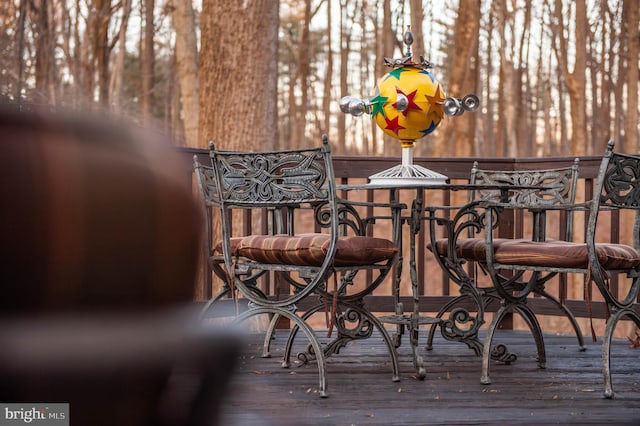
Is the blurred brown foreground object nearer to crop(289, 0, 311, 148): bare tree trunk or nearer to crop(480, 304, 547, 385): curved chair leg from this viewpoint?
crop(480, 304, 547, 385): curved chair leg

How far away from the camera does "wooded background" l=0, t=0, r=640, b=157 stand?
3502 mm

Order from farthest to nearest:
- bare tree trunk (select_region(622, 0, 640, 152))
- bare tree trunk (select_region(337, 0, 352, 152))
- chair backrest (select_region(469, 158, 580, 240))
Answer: bare tree trunk (select_region(337, 0, 352, 152)) < bare tree trunk (select_region(622, 0, 640, 152)) < chair backrest (select_region(469, 158, 580, 240))

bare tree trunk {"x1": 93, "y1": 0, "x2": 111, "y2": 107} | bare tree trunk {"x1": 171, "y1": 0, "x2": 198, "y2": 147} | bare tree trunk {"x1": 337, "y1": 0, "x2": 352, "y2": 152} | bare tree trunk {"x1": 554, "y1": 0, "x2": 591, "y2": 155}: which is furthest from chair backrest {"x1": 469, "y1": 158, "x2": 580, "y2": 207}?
bare tree trunk {"x1": 337, "y1": 0, "x2": 352, "y2": 152}

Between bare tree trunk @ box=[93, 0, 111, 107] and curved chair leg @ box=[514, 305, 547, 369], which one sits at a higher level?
bare tree trunk @ box=[93, 0, 111, 107]

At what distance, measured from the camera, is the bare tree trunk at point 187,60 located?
35.3ft

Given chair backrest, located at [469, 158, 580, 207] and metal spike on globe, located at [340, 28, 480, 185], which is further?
chair backrest, located at [469, 158, 580, 207]

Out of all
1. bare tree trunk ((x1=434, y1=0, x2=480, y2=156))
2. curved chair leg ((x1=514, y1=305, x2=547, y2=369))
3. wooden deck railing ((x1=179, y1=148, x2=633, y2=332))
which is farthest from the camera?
bare tree trunk ((x1=434, y1=0, x2=480, y2=156))

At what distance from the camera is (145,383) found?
0.28 m

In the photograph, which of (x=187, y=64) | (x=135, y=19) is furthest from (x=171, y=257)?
(x=135, y=19)

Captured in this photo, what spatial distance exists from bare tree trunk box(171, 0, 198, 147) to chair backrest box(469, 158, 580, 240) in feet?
23.0

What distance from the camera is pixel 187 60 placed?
36.4 feet

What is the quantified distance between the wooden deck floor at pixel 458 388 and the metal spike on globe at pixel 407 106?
83 cm

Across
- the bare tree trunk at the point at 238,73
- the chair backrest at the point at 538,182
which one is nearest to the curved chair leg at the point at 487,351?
the chair backrest at the point at 538,182

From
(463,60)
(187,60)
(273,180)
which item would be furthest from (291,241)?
(187,60)
